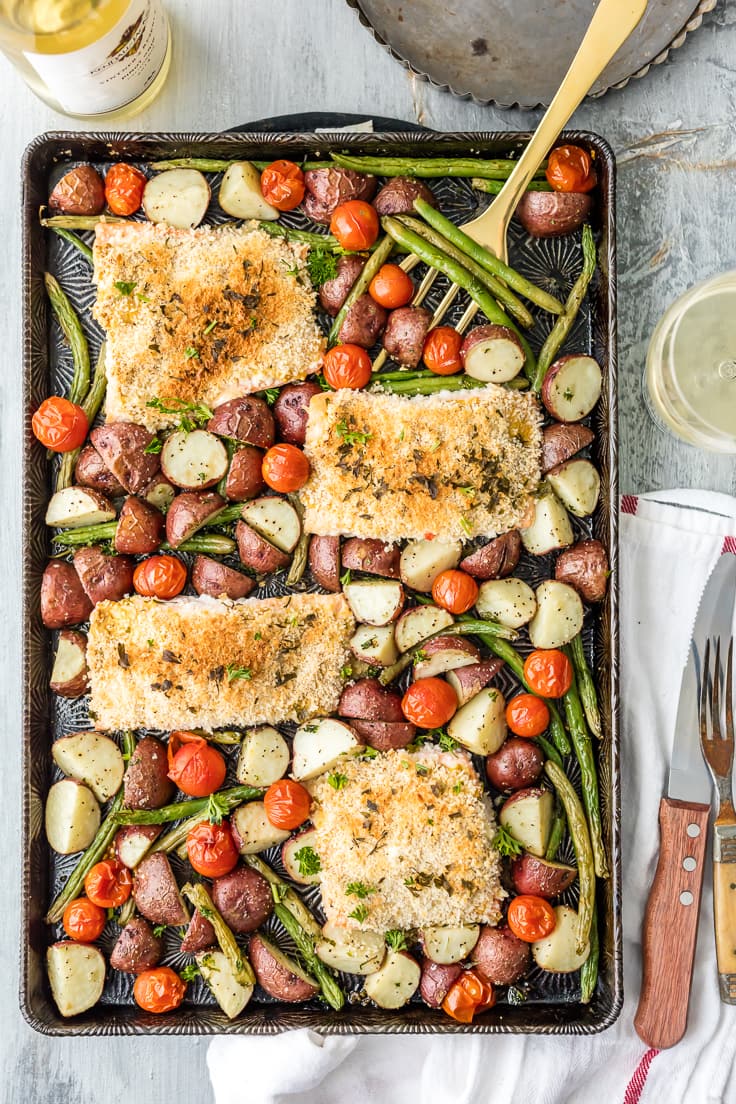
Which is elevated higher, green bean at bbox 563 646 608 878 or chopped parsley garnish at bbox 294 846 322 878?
green bean at bbox 563 646 608 878

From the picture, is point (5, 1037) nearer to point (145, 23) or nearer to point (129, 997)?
point (129, 997)

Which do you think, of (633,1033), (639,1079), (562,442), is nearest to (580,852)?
(633,1033)

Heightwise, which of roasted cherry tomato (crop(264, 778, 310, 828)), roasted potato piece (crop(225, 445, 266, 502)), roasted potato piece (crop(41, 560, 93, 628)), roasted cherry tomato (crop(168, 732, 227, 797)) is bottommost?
roasted cherry tomato (crop(264, 778, 310, 828))

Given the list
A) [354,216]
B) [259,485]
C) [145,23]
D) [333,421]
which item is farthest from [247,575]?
[145,23]

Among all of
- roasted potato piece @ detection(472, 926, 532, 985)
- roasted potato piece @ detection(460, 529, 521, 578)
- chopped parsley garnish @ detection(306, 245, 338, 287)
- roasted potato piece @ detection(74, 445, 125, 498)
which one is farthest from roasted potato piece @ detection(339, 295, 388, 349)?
roasted potato piece @ detection(472, 926, 532, 985)

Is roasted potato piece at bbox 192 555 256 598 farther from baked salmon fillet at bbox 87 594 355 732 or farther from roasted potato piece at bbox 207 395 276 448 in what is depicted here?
roasted potato piece at bbox 207 395 276 448

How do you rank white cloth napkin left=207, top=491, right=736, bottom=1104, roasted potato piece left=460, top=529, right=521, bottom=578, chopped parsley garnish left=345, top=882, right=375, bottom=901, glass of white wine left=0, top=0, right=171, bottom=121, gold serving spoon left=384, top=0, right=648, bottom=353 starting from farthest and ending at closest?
white cloth napkin left=207, top=491, right=736, bottom=1104
roasted potato piece left=460, top=529, right=521, bottom=578
chopped parsley garnish left=345, top=882, right=375, bottom=901
gold serving spoon left=384, top=0, right=648, bottom=353
glass of white wine left=0, top=0, right=171, bottom=121

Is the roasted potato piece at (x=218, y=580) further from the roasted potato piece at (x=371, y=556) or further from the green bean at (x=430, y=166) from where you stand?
the green bean at (x=430, y=166)

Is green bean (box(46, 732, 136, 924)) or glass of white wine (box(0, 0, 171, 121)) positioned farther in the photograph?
green bean (box(46, 732, 136, 924))
